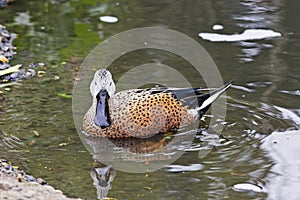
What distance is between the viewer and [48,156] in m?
7.06

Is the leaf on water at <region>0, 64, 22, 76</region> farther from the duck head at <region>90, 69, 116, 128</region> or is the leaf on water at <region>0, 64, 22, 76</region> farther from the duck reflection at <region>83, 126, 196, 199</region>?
the duck reflection at <region>83, 126, 196, 199</region>

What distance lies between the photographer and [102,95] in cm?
773

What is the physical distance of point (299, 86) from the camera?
28.7 feet

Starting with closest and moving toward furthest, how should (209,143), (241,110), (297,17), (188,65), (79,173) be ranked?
(79,173), (209,143), (241,110), (188,65), (297,17)

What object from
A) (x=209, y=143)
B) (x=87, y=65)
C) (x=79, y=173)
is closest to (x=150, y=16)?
(x=87, y=65)

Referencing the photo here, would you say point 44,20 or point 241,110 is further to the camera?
point 44,20

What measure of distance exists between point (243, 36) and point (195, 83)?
6.90ft

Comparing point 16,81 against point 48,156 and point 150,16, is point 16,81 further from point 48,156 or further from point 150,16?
point 150,16

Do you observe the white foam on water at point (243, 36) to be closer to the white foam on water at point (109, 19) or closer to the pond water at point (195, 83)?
the pond water at point (195, 83)

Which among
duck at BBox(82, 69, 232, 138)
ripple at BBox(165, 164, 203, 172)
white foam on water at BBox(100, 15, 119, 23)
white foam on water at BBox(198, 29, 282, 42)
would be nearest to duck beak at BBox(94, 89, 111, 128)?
duck at BBox(82, 69, 232, 138)

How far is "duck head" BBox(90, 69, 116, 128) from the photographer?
764 centimetres

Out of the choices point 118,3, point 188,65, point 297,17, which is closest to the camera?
point 188,65

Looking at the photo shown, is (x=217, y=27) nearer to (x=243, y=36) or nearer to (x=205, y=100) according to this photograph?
(x=243, y=36)

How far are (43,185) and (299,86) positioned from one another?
3.85m
